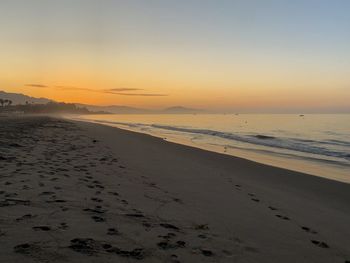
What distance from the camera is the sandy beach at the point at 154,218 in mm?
4504

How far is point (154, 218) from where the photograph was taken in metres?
6.07

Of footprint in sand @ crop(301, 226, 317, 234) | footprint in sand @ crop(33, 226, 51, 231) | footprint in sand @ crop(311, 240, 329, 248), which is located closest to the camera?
footprint in sand @ crop(33, 226, 51, 231)

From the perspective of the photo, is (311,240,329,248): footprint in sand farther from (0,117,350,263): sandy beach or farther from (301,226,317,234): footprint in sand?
(301,226,317,234): footprint in sand

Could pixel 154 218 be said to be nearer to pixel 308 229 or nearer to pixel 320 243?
pixel 320 243

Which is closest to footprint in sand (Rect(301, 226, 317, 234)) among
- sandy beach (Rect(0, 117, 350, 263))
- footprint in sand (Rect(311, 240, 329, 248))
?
sandy beach (Rect(0, 117, 350, 263))

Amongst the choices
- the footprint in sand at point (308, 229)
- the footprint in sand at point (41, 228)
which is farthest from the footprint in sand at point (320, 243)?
the footprint in sand at point (41, 228)

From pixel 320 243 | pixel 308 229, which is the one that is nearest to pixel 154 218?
pixel 320 243

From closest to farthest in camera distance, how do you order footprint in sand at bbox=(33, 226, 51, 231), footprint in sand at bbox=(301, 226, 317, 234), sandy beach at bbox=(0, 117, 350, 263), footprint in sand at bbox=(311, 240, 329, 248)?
sandy beach at bbox=(0, 117, 350, 263) < footprint in sand at bbox=(33, 226, 51, 231) < footprint in sand at bbox=(311, 240, 329, 248) < footprint in sand at bbox=(301, 226, 317, 234)

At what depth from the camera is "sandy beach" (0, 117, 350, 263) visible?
14.8ft

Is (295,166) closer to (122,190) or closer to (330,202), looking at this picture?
(330,202)

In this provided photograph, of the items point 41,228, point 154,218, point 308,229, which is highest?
point 41,228

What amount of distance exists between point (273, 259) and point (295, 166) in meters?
13.6

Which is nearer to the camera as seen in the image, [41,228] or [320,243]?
[41,228]

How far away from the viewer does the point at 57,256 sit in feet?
13.2
